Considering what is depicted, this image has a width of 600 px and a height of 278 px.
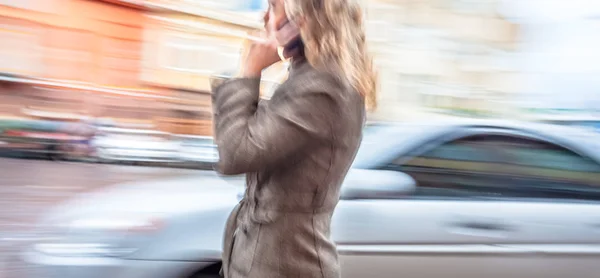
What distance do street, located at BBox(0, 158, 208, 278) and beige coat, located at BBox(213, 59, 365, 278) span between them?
9.49 feet

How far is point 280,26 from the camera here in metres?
1.65

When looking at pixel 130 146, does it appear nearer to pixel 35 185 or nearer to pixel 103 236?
pixel 35 185

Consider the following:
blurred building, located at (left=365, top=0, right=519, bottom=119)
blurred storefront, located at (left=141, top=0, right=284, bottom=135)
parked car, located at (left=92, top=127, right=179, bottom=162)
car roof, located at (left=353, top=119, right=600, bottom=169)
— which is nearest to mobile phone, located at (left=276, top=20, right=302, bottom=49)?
car roof, located at (left=353, top=119, right=600, bottom=169)

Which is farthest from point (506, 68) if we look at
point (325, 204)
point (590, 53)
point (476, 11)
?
point (325, 204)

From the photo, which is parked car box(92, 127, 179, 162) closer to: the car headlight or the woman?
the car headlight

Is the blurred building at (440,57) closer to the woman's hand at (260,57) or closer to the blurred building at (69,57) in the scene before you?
the blurred building at (69,57)

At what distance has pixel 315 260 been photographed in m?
1.69

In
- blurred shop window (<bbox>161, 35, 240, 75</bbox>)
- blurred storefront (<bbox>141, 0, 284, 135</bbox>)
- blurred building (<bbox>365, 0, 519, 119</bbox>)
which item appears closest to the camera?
blurred storefront (<bbox>141, 0, 284, 135</bbox>)

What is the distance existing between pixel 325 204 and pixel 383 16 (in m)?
18.8

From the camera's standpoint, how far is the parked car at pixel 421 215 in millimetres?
3539

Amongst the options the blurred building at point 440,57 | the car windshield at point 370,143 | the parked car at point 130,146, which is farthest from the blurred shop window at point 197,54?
the car windshield at point 370,143

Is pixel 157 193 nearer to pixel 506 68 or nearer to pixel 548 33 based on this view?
pixel 548 33

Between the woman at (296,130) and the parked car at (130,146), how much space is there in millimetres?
11643

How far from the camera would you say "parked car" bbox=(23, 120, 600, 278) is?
354 centimetres
